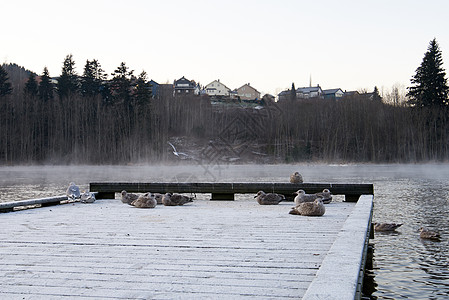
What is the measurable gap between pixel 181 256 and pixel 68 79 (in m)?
78.6

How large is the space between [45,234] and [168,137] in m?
71.0

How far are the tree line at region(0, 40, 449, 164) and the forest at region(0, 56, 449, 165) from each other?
0.15m

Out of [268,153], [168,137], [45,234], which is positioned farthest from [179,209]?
[168,137]

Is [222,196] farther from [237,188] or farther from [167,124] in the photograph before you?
[167,124]

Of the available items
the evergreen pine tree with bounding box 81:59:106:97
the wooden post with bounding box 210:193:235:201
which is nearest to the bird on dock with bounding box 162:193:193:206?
the wooden post with bounding box 210:193:235:201

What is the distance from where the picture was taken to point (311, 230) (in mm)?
7004

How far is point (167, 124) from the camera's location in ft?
258

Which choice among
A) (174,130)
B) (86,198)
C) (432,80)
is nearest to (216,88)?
(174,130)

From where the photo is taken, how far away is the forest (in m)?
68.2

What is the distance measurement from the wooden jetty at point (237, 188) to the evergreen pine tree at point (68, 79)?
69100mm

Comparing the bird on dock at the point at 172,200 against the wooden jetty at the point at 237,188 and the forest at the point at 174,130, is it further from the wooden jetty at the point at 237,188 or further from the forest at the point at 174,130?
the forest at the point at 174,130

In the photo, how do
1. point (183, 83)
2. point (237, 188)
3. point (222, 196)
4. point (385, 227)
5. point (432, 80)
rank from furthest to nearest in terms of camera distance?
point (183, 83)
point (432, 80)
point (385, 227)
point (222, 196)
point (237, 188)

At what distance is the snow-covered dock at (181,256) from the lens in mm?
3932

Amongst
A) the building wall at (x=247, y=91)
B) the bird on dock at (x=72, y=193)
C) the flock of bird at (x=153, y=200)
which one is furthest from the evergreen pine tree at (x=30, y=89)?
the flock of bird at (x=153, y=200)
